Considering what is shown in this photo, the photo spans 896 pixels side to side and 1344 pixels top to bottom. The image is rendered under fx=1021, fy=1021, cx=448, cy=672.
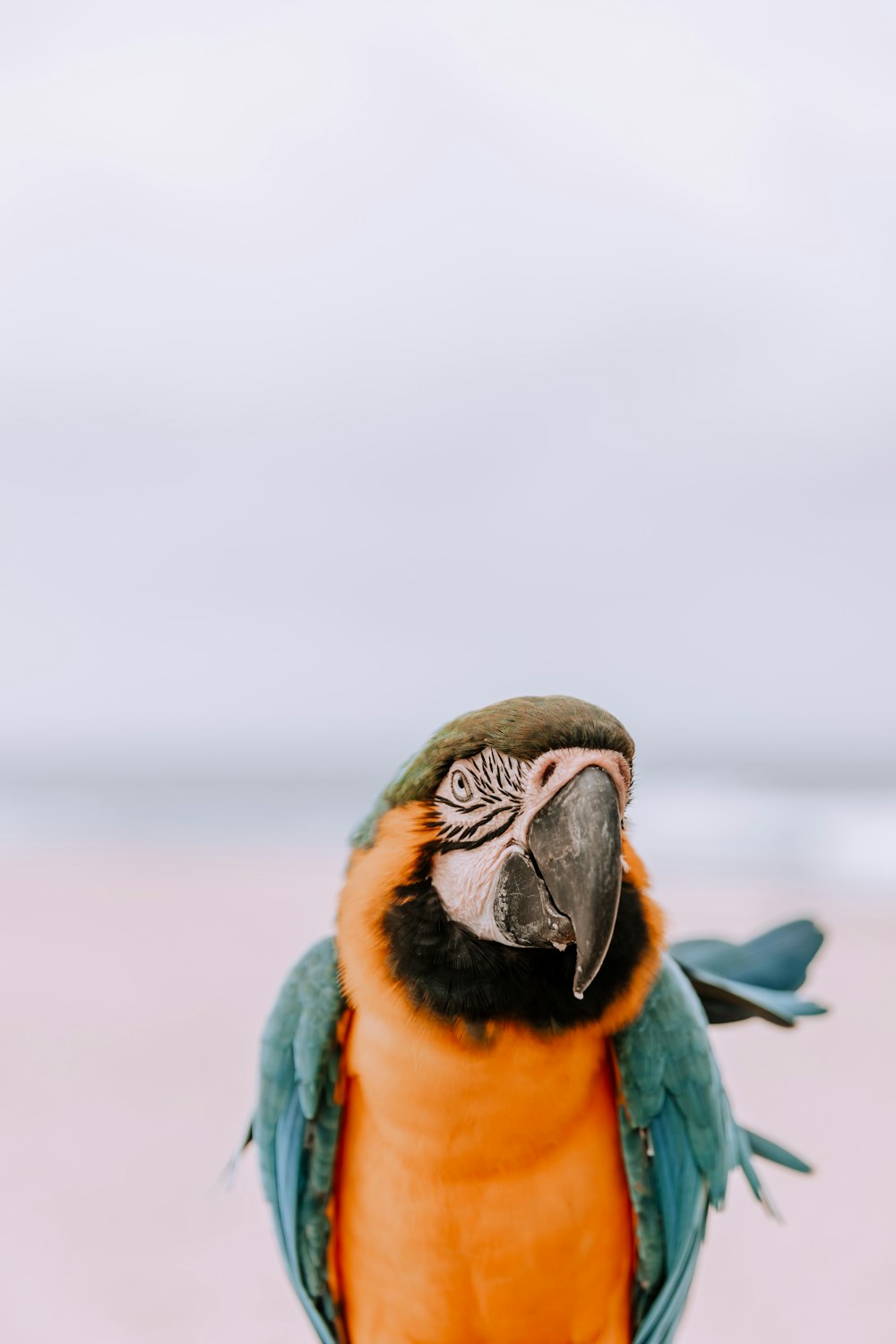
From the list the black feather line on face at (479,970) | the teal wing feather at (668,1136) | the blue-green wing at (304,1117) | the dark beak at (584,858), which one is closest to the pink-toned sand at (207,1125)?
the blue-green wing at (304,1117)

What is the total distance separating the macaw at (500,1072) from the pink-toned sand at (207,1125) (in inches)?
23.7

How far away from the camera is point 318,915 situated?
2.92 meters

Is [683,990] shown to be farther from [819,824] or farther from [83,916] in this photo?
Answer: [819,824]

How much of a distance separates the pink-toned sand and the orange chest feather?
24.0 inches

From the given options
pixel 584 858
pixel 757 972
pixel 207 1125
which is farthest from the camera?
pixel 207 1125

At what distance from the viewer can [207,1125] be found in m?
1.79

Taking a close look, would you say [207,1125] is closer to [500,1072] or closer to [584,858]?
[500,1072]

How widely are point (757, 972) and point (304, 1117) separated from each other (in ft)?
1.44

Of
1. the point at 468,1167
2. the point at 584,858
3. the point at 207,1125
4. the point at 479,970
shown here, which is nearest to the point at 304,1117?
the point at 468,1167

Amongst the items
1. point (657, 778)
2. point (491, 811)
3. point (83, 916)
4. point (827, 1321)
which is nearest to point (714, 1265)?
point (827, 1321)

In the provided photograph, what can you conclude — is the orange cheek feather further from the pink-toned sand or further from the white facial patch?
the pink-toned sand

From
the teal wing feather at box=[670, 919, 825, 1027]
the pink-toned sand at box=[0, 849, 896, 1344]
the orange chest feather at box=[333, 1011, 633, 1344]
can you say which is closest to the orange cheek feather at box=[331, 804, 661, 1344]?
the orange chest feather at box=[333, 1011, 633, 1344]

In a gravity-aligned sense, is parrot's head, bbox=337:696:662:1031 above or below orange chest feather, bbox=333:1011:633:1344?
above

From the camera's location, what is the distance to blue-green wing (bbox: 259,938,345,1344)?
0.78 metres
